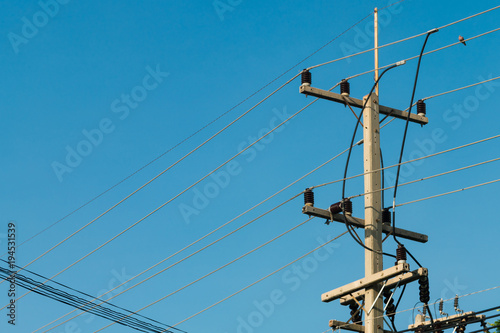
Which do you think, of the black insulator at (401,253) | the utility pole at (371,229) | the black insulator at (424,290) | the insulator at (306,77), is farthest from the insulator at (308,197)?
the black insulator at (424,290)

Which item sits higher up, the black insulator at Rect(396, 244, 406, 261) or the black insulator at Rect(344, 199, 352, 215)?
the black insulator at Rect(344, 199, 352, 215)

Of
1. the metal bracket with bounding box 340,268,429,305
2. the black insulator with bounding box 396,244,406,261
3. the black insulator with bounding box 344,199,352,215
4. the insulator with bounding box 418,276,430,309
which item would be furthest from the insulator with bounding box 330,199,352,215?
the insulator with bounding box 418,276,430,309

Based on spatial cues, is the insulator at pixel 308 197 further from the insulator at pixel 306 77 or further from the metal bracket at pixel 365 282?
the insulator at pixel 306 77

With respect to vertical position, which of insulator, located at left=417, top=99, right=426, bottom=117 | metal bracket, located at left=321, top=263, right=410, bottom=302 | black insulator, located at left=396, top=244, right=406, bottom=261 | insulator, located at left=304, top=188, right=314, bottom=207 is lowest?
metal bracket, located at left=321, top=263, right=410, bottom=302

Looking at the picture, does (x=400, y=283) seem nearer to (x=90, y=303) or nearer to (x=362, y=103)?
(x=362, y=103)

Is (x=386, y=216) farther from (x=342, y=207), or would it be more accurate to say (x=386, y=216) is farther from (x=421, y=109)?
(x=421, y=109)

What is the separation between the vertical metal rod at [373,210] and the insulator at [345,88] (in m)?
0.46

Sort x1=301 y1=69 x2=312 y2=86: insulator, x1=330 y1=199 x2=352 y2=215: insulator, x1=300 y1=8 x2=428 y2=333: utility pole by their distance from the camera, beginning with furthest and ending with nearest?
1. x1=301 y1=69 x2=312 y2=86: insulator
2. x1=330 y1=199 x2=352 y2=215: insulator
3. x1=300 y1=8 x2=428 y2=333: utility pole

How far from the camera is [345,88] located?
19.2 metres

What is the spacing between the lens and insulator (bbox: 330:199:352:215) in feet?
60.6

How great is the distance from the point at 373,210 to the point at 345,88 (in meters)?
2.59

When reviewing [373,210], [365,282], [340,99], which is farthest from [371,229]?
[340,99]

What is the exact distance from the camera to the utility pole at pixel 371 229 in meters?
17.4

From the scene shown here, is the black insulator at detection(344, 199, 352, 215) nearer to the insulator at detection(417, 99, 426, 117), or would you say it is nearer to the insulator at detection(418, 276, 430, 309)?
the insulator at detection(418, 276, 430, 309)
